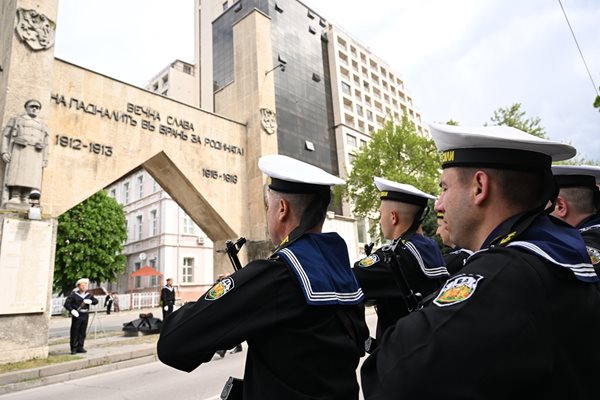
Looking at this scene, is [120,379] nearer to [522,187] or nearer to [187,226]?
[522,187]

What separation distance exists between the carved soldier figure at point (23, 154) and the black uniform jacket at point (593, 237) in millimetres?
10633

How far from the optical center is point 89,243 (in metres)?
32.1

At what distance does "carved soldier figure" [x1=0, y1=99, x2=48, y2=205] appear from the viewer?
30.0 feet

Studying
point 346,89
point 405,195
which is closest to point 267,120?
point 405,195

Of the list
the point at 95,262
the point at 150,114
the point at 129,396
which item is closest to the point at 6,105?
the point at 150,114

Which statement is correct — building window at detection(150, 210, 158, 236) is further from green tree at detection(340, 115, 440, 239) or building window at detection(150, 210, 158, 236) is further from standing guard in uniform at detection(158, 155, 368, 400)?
standing guard in uniform at detection(158, 155, 368, 400)

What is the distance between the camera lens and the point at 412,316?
1.15 metres

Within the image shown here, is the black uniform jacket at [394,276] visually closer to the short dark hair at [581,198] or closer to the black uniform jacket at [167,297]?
the short dark hair at [581,198]

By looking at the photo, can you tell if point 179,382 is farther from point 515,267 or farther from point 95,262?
point 95,262

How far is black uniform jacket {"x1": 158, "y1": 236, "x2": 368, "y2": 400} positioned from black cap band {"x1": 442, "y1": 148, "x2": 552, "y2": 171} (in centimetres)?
87

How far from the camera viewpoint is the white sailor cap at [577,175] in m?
3.29

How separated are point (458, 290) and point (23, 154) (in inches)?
426

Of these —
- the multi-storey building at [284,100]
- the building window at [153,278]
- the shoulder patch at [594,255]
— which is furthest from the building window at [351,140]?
the shoulder patch at [594,255]

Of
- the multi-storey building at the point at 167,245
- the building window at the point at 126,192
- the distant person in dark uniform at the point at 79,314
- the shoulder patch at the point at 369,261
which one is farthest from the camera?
the building window at the point at 126,192
